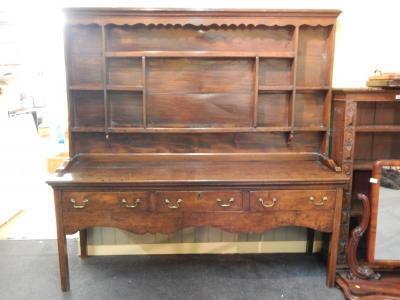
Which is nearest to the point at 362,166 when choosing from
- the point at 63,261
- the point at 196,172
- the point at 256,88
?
the point at 256,88

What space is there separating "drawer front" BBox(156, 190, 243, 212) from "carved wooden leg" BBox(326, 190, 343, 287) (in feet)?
1.96

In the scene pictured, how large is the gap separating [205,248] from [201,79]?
50.9 inches

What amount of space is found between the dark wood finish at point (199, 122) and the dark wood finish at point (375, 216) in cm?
25

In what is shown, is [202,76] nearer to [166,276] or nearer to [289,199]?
[289,199]

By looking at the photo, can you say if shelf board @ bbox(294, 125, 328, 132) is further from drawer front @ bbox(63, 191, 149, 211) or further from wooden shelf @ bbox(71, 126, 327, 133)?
drawer front @ bbox(63, 191, 149, 211)

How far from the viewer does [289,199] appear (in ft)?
6.67

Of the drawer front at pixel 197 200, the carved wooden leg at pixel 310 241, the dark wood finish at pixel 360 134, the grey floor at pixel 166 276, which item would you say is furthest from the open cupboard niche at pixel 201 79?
the grey floor at pixel 166 276

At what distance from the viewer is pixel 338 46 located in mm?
2391

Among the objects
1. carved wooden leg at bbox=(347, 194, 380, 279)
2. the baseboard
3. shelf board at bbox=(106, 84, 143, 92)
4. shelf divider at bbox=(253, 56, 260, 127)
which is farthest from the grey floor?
Answer: shelf board at bbox=(106, 84, 143, 92)

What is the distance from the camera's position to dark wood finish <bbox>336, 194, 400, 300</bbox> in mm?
2061

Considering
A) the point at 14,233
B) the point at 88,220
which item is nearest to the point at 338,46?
the point at 88,220

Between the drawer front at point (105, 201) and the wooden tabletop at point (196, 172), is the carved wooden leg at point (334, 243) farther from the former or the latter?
the drawer front at point (105, 201)

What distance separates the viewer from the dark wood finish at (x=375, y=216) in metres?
→ 2.11

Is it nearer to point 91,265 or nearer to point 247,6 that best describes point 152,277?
point 91,265
